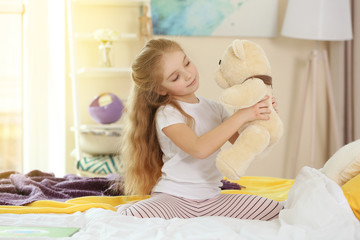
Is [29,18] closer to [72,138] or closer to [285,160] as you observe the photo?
[72,138]

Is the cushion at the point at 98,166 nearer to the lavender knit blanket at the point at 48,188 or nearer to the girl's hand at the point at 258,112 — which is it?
the lavender knit blanket at the point at 48,188

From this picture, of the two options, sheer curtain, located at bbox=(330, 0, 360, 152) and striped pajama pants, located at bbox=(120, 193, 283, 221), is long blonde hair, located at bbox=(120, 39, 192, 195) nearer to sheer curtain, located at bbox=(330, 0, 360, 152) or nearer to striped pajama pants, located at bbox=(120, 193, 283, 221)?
striped pajama pants, located at bbox=(120, 193, 283, 221)

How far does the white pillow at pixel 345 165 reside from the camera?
1.34m

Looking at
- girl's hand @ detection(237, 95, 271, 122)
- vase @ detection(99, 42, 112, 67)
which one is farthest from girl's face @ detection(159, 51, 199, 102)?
vase @ detection(99, 42, 112, 67)

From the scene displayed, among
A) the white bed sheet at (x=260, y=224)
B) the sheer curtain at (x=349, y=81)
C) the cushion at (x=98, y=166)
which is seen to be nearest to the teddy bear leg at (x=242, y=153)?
the white bed sheet at (x=260, y=224)

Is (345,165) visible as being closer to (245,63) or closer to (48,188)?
(245,63)

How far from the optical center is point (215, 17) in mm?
3387

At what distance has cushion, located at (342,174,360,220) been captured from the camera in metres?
1.20

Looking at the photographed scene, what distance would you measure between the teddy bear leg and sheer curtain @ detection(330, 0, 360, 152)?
6.40 feet

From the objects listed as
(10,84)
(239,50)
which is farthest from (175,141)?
(10,84)

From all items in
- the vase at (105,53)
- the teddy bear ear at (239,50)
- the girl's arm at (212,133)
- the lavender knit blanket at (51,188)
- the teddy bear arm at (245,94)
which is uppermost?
the vase at (105,53)

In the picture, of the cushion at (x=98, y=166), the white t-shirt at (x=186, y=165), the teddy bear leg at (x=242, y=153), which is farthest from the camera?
the cushion at (x=98, y=166)

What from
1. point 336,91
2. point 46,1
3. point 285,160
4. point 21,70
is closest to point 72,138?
point 21,70

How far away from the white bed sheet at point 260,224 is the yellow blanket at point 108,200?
102 mm
